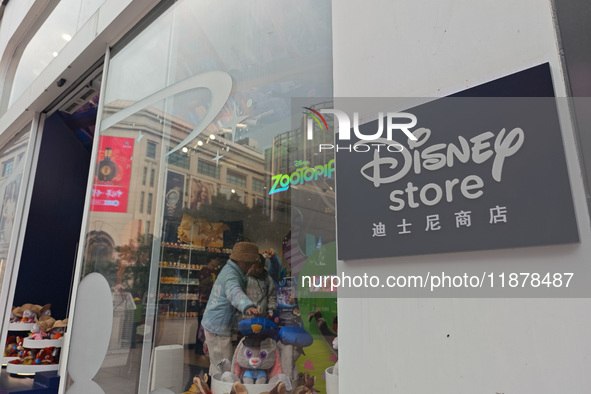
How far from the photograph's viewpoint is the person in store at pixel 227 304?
6.89ft

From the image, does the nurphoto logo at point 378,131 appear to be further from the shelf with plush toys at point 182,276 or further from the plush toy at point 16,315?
the plush toy at point 16,315

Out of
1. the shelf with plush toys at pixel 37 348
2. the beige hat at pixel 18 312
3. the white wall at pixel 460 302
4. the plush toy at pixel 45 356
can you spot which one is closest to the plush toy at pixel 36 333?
the shelf with plush toys at pixel 37 348

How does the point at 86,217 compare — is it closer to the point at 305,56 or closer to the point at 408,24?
the point at 305,56

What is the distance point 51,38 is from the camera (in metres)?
5.02

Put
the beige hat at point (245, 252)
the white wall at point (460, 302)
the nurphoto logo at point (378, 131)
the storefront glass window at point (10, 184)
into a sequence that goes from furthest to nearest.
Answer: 1. the storefront glass window at point (10, 184)
2. the beige hat at point (245, 252)
3. the nurphoto logo at point (378, 131)
4. the white wall at point (460, 302)

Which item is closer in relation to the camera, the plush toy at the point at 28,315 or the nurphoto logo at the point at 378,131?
the nurphoto logo at the point at 378,131

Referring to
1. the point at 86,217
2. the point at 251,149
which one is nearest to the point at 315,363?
the point at 251,149

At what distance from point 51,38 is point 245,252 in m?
4.53

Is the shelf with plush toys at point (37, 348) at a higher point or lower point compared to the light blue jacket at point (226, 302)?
lower

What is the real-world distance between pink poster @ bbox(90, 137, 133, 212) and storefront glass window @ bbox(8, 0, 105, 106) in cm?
156

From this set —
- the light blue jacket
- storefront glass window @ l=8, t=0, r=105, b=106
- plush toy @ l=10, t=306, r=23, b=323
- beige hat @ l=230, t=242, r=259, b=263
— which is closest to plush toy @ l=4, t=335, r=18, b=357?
plush toy @ l=10, t=306, r=23, b=323

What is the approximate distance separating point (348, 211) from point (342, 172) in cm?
15

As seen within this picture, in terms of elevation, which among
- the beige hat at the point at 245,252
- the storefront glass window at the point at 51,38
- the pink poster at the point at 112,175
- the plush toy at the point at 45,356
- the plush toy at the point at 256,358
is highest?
the storefront glass window at the point at 51,38

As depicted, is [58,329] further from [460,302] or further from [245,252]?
[460,302]
